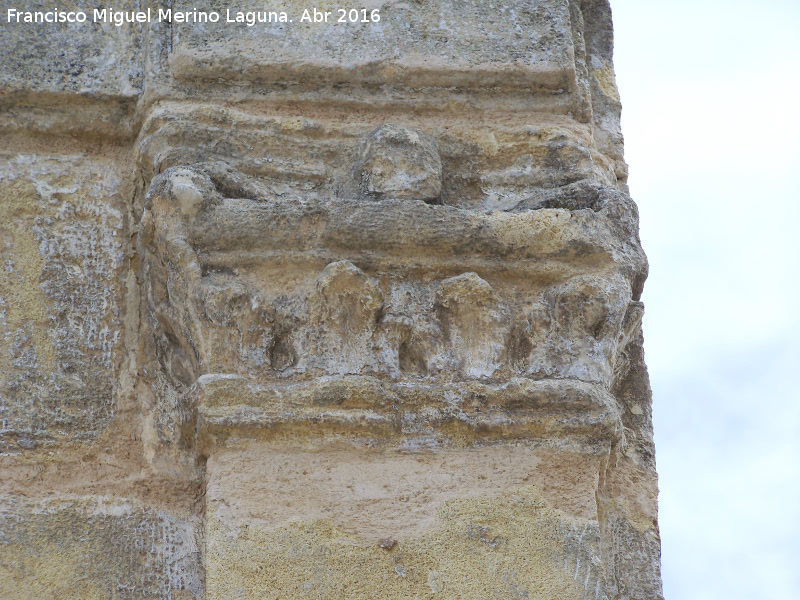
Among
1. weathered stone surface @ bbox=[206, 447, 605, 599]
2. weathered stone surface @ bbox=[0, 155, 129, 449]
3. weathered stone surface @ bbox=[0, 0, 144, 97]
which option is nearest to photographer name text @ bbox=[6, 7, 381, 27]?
weathered stone surface @ bbox=[0, 0, 144, 97]

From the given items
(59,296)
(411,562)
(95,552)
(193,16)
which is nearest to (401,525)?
(411,562)

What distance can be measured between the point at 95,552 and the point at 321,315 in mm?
536

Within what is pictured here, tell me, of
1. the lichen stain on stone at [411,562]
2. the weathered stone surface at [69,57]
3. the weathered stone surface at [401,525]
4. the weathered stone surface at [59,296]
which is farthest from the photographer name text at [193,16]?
the lichen stain on stone at [411,562]

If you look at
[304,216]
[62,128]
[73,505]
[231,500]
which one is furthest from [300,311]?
[62,128]

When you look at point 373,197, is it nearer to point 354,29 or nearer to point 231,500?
point 354,29

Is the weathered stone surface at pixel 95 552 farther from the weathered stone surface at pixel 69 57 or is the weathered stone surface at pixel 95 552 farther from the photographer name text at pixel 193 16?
the photographer name text at pixel 193 16

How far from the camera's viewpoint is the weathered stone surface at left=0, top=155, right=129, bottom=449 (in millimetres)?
2223

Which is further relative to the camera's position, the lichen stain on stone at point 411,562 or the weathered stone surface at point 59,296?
the weathered stone surface at point 59,296

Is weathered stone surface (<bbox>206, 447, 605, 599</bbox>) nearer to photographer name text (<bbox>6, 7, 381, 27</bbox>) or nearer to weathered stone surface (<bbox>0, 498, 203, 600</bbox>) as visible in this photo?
weathered stone surface (<bbox>0, 498, 203, 600</bbox>)

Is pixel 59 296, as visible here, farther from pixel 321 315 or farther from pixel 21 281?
pixel 321 315

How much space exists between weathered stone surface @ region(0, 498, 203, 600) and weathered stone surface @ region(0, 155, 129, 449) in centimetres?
14

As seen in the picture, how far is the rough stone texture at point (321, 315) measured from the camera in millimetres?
2047

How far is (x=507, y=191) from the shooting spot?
2.47 m

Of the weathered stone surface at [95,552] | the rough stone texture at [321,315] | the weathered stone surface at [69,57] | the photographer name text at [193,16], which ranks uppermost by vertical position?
the photographer name text at [193,16]
